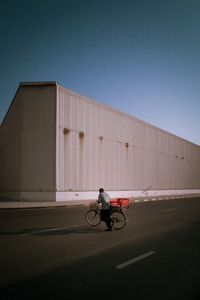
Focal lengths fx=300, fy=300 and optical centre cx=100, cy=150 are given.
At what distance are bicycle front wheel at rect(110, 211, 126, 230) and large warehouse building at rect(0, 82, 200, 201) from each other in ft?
52.9

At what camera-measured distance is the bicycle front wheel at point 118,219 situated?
11.3 m

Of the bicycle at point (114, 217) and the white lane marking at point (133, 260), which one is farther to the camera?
the bicycle at point (114, 217)

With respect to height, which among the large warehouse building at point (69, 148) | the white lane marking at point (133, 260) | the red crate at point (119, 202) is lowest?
the white lane marking at point (133, 260)

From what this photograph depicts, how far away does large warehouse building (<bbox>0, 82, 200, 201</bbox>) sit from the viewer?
28.0 meters

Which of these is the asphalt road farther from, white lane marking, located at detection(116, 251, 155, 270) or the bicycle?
the bicycle

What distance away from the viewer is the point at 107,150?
34344 mm

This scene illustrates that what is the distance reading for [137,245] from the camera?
27.0 ft

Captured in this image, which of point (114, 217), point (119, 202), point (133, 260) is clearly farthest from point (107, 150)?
point (133, 260)

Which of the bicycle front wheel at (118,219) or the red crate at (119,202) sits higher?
the red crate at (119,202)

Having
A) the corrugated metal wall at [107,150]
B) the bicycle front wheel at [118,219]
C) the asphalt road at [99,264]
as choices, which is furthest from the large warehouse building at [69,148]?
the asphalt road at [99,264]

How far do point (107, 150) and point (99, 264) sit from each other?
2824 centimetres

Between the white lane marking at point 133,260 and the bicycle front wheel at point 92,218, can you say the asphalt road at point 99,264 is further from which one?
the bicycle front wheel at point 92,218

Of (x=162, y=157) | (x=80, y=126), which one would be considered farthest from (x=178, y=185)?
(x=80, y=126)

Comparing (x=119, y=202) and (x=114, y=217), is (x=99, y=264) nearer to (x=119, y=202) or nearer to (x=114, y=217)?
(x=114, y=217)
